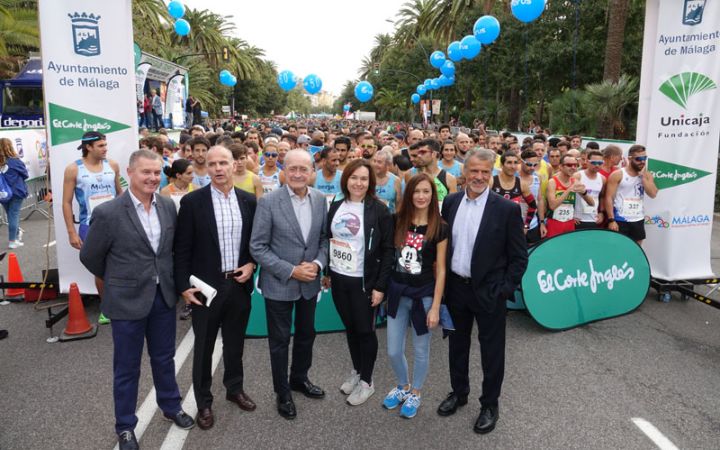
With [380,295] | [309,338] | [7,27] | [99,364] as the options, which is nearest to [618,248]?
[380,295]

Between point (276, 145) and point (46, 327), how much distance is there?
369 centimetres

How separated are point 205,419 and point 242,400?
32cm

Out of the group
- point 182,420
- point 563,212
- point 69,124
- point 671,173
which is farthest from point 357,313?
point 671,173

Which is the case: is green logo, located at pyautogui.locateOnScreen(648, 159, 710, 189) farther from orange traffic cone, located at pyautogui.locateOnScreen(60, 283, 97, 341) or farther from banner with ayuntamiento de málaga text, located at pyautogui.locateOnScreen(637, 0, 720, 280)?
orange traffic cone, located at pyautogui.locateOnScreen(60, 283, 97, 341)

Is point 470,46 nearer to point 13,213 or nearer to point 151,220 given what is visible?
point 13,213

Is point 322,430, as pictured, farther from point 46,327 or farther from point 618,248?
point 618,248

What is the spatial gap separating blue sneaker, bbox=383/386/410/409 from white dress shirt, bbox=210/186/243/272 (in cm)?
155

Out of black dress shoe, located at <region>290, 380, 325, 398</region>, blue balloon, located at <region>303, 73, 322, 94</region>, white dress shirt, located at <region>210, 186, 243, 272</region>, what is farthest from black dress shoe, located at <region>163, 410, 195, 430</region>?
blue balloon, located at <region>303, 73, 322, 94</region>

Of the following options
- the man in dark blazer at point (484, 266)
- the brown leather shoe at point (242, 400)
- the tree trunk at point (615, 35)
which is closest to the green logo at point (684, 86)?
the man in dark blazer at point (484, 266)

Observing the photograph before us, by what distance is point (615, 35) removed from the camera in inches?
606

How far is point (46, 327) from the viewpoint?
514 centimetres

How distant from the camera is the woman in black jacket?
11.8ft

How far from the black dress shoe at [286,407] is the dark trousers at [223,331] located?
390mm

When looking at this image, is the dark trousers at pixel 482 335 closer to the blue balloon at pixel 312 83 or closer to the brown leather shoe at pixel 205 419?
the brown leather shoe at pixel 205 419
